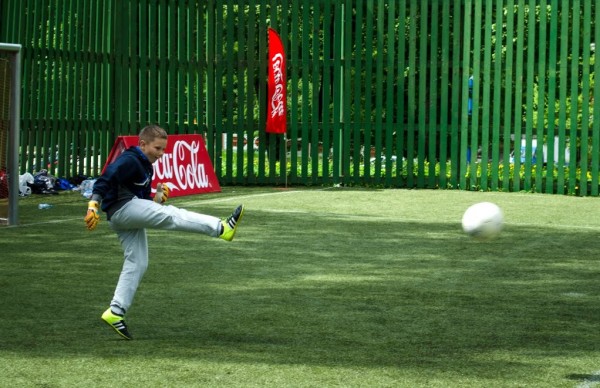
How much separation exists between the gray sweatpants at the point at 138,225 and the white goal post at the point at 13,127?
7.17 m

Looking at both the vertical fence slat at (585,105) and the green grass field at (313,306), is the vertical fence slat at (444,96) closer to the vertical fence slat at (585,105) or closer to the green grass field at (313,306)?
the vertical fence slat at (585,105)

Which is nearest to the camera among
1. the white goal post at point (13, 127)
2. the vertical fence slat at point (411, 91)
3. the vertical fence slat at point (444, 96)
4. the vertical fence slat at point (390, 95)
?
the white goal post at point (13, 127)

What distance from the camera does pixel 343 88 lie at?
76.6 ft

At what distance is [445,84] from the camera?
22703mm

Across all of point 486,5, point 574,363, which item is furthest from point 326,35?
point 574,363

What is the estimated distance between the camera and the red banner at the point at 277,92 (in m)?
22.7

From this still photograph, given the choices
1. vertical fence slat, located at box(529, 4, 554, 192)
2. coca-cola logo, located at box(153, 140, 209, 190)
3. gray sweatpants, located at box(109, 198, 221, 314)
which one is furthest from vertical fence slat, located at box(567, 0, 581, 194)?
gray sweatpants, located at box(109, 198, 221, 314)

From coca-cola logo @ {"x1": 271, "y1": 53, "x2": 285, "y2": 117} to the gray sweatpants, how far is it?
47.9ft

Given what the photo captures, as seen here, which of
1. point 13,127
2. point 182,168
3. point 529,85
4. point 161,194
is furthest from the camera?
point 529,85

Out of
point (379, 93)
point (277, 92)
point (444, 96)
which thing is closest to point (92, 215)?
point (277, 92)

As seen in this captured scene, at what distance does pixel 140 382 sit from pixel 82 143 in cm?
1596

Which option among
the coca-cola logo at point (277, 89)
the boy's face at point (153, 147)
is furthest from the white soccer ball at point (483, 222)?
the coca-cola logo at point (277, 89)

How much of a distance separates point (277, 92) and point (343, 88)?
1.46 metres

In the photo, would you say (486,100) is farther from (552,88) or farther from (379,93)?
(379,93)
